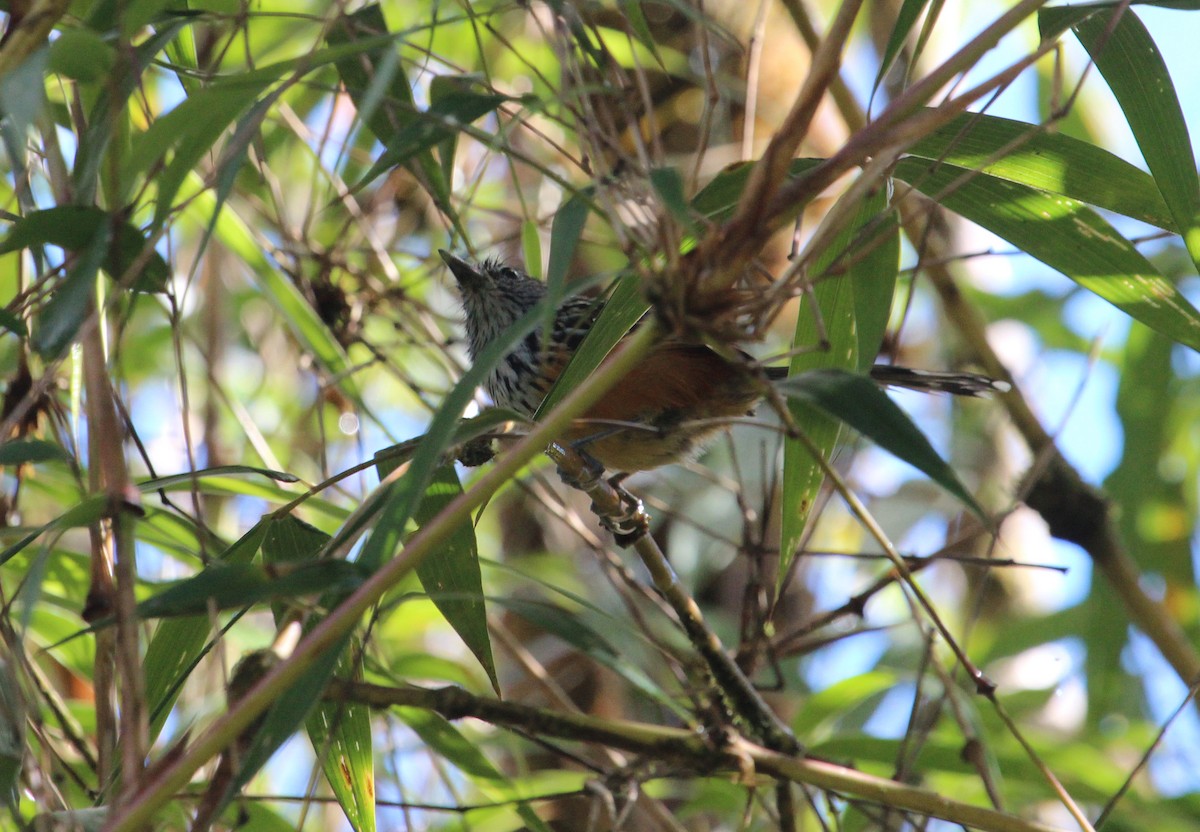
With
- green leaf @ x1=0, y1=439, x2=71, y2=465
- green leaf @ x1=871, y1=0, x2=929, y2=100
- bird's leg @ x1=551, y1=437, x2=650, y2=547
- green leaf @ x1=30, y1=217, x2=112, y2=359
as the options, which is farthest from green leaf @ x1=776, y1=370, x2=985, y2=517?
green leaf @ x1=0, y1=439, x2=71, y2=465

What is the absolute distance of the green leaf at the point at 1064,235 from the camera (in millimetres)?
1851

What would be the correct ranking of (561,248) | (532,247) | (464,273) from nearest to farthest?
1. (561,248)
2. (532,247)
3. (464,273)

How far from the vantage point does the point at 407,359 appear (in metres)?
4.54

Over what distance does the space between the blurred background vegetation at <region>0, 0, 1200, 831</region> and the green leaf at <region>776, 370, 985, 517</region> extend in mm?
13

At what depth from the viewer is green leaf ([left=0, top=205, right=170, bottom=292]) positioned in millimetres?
1518

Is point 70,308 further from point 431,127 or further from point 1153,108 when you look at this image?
point 1153,108

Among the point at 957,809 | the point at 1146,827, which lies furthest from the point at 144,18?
the point at 1146,827

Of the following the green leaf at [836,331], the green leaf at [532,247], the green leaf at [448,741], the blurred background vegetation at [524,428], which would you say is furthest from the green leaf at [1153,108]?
the green leaf at [448,741]

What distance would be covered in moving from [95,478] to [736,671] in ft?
3.53

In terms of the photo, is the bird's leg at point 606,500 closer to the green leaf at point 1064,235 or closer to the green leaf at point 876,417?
the green leaf at point 876,417

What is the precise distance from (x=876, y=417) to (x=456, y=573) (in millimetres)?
827

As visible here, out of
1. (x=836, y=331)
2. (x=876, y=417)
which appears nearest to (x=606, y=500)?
(x=836, y=331)

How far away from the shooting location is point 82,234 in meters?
1.59

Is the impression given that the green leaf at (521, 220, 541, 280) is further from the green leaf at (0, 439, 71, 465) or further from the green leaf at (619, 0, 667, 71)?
the green leaf at (0, 439, 71, 465)
